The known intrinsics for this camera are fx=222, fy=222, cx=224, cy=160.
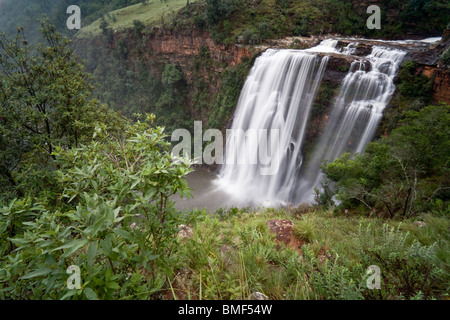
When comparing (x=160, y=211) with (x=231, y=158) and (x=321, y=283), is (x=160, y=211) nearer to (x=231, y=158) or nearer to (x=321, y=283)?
(x=321, y=283)

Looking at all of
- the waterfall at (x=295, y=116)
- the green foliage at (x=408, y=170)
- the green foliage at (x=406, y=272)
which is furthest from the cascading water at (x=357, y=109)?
the green foliage at (x=406, y=272)

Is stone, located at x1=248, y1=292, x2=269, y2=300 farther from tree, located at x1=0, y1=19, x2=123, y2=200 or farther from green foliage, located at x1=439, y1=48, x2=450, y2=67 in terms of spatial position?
green foliage, located at x1=439, y1=48, x2=450, y2=67

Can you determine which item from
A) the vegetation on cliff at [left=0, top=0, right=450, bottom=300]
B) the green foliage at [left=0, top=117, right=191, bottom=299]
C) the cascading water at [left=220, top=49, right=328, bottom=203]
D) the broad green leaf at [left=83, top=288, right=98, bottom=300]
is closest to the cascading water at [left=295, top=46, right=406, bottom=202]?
the vegetation on cliff at [left=0, top=0, right=450, bottom=300]

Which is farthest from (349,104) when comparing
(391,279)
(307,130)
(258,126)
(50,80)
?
(50,80)

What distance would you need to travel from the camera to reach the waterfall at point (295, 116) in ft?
39.8

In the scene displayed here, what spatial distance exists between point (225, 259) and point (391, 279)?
1600 mm

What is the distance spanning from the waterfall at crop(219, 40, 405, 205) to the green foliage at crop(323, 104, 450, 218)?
460cm

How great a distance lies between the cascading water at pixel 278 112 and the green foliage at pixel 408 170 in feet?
22.3

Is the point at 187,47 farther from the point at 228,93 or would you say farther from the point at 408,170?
the point at 408,170

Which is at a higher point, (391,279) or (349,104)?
(349,104)

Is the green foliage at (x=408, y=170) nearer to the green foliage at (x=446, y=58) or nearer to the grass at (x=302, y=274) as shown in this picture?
the grass at (x=302, y=274)

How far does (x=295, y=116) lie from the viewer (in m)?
14.9

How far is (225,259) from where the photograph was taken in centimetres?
248

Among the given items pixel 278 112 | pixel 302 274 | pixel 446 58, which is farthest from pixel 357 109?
pixel 302 274
